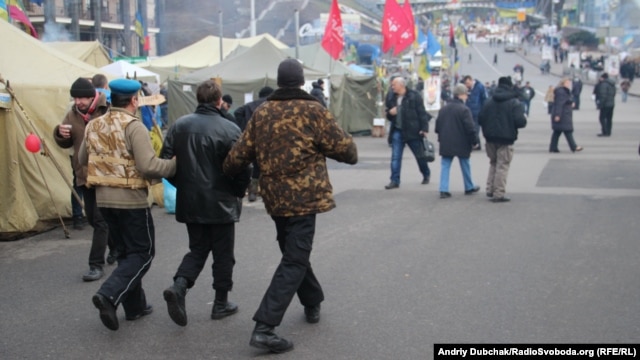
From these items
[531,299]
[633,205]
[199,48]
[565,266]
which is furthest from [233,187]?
[199,48]

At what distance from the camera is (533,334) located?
4898 mm

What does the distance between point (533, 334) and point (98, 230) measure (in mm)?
3873

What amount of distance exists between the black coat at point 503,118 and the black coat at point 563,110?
18.4 feet

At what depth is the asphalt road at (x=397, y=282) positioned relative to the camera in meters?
4.89

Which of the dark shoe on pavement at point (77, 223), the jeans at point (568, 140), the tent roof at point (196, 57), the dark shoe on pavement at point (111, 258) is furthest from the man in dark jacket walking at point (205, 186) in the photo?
the tent roof at point (196, 57)

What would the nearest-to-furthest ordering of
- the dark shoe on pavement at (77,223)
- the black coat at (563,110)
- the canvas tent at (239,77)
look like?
the dark shoe on pavement at (77,223) < the black coat at (563,110) < the canvas tent at (239,77)

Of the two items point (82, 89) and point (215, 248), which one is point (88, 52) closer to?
point (82, 89)

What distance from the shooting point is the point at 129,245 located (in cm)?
517

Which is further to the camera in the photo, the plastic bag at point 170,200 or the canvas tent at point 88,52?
the canvas tent at point 88,52

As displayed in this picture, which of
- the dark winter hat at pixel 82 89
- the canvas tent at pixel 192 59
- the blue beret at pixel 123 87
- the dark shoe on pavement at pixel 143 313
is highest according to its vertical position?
the blue beret at pixel 123 87

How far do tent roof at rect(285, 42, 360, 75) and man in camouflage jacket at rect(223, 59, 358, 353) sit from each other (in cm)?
1845

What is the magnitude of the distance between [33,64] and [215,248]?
18.0ft

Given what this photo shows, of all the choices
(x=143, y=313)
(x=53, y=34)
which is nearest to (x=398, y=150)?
(x=143, y=313)

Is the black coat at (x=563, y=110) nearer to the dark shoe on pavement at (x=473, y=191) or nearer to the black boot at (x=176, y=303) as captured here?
the dark shoe on pavement at (x=473, y=191)
